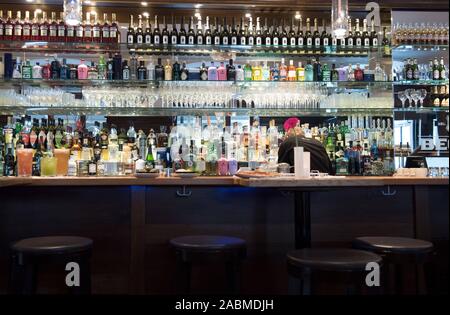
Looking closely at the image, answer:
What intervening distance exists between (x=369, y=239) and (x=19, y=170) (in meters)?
2.20

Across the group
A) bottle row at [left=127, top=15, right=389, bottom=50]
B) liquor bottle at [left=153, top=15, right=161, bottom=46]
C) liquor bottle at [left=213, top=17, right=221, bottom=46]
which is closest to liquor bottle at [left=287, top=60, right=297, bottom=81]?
bottle row at [left=127, top=15, right=389, bottom=50]

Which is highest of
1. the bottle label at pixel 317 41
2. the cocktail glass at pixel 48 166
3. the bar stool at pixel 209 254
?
the bottle label at pixel 317 41

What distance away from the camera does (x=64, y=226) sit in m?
2.81

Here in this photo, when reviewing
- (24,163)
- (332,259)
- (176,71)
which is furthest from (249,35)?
(332,259)

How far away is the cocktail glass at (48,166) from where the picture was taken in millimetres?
3121

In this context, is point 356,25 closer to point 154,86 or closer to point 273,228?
point 154,86

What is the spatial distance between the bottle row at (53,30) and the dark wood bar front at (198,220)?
6.45ft

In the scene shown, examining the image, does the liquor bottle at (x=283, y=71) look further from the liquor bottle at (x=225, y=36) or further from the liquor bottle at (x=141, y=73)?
the liquor bottle at (x=141, y=73)

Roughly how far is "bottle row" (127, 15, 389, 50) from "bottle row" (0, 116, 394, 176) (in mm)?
769

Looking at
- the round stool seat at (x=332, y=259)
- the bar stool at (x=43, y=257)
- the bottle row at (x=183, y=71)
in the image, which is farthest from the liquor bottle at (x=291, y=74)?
the bar stool at (x=43, y=257)

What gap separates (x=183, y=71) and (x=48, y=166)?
1652 millimetres

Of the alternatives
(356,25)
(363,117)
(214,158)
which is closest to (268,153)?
(214,158)

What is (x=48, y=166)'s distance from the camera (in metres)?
3.12

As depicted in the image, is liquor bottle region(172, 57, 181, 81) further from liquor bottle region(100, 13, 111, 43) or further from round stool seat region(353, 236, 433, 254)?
round stool seat region(353, 236, 433, 254)
